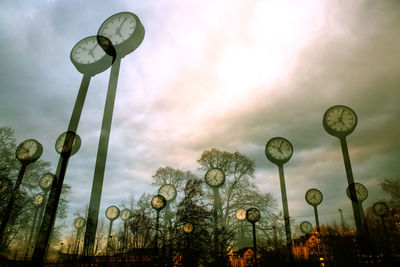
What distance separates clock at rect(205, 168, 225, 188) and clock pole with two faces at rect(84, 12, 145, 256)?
29.8 feet

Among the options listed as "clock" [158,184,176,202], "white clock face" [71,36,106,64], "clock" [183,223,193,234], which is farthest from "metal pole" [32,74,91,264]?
"clock" [158,184,176,202]

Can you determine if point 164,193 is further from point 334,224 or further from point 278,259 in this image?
point 334,224

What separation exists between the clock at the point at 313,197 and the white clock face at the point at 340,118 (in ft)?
15.0

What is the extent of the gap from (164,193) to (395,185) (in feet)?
48.5

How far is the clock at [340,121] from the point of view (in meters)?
10.3

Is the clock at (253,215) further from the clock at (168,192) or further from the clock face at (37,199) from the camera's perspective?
the clock face at (37,199)

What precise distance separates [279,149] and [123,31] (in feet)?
29.6

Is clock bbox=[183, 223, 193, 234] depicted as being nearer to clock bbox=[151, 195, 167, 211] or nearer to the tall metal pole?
clock bbox=[151, 195, 167, 211]

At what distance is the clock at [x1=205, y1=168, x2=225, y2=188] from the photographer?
43.9 feet

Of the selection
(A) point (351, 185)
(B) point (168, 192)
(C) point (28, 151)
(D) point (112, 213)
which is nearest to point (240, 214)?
(B) point (168, 192)

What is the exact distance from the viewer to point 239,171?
17844 millimetres

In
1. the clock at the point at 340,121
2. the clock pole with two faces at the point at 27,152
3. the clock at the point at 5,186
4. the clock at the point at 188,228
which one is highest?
the clock at the point at 340,121

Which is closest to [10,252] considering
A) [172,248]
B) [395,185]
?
[172,248]

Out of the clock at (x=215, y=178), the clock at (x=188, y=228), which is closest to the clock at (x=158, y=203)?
the clock at (x=215, y=178)
